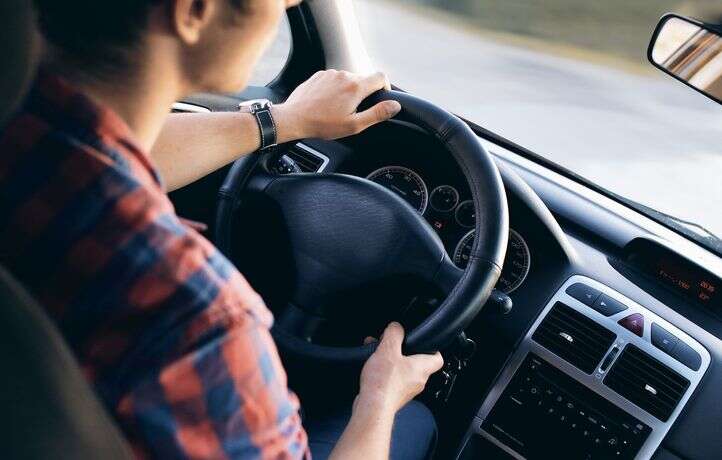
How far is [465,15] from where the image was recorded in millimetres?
5621

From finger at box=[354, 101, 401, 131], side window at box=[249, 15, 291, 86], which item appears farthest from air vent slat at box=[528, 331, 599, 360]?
side window at box=[249, 15, 291, 86]

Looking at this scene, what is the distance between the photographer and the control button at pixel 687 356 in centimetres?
173

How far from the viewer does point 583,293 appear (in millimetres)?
1852

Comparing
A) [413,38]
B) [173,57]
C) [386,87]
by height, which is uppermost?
[173,57]

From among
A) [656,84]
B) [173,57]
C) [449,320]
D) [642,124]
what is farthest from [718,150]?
[173,57]

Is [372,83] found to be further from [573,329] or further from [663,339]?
[663,339]

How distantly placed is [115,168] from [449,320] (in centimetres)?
76

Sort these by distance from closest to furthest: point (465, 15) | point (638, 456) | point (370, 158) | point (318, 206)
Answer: point (318, 206)
point (638, 456)
point (370, 158)
point (465, 15)

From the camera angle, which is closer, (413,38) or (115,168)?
(115,168)

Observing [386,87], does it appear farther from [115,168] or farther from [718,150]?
[718,150]

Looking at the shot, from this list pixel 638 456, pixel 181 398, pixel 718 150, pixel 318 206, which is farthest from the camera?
pixel 718 150

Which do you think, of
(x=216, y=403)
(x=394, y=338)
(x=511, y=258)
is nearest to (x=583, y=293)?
(x=511, y=258)

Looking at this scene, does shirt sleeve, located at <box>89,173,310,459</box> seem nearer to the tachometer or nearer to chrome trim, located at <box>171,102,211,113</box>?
the tachometer

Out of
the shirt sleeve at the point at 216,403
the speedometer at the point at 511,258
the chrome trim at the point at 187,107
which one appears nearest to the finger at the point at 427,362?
the speedometer at the point at 511,258
